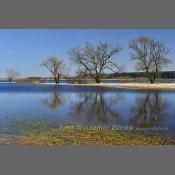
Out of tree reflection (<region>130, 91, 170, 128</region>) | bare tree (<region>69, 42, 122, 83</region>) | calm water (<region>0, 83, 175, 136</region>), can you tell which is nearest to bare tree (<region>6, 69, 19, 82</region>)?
calm water (<region>0, 83, 175, 136</region>)

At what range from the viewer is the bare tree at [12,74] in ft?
45.1

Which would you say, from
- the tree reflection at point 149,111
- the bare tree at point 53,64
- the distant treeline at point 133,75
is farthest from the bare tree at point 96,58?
the tree reflection at point 149,111

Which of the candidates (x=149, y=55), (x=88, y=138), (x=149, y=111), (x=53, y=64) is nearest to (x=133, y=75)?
(x=149, y=55)

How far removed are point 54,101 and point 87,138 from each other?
11.0 ft

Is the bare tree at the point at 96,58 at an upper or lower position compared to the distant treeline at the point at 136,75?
upper

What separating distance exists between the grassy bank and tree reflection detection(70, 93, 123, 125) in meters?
0.77

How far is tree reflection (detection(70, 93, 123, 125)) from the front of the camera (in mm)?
13180

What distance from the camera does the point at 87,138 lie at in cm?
1182

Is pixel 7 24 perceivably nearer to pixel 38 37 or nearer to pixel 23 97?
pixel 38 37

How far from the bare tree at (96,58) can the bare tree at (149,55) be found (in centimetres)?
64

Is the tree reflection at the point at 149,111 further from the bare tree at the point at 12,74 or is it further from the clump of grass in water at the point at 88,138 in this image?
the bare tree at the point at 12,74

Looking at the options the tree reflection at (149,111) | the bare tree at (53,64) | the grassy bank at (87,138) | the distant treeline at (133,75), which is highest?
the bare tree at (53,64)

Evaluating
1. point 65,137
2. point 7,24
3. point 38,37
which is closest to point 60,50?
point 38,37

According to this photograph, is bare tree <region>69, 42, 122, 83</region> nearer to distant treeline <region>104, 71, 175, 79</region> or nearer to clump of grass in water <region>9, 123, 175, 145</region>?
distant treeline <region>104, 71, 175, 79</region>
